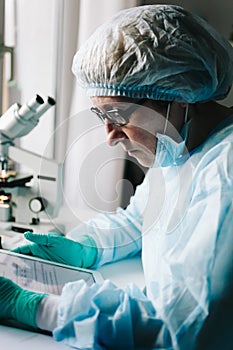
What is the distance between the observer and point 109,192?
4.62 feet

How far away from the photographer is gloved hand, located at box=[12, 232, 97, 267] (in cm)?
129

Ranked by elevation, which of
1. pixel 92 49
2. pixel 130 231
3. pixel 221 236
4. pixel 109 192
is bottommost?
pixel 130 231

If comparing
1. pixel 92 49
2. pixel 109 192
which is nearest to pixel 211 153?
pixel 92 49

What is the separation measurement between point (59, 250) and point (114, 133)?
0.42 m

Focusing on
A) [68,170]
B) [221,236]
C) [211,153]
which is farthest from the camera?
[68,170]

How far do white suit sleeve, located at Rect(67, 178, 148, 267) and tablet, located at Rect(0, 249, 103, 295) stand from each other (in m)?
0.15

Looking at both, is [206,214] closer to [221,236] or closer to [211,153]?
[221,236]

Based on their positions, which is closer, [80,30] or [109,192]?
[109,192]

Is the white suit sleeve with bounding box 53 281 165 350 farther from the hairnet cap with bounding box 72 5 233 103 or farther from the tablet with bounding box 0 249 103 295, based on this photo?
the hairnet cap with bounding box 72 5 233 103

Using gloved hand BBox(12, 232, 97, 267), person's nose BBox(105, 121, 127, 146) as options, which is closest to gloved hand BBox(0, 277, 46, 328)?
gloved hand BBox(12, 232, 97, 267)

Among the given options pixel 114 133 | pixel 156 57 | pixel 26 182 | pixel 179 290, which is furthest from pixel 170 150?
pixel 26 182

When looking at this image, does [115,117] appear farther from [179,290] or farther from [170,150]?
[179,290]

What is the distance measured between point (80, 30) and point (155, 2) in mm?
327

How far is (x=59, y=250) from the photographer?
51.3 inches
